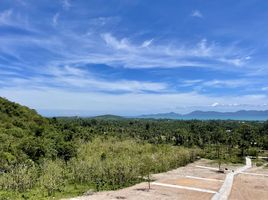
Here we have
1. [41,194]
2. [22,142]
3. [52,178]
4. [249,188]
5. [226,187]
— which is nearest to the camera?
[41,194]

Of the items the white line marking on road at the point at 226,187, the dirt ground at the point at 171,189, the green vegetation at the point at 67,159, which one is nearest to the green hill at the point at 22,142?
the green vegetation at the point at 67,159

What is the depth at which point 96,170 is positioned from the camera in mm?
37031

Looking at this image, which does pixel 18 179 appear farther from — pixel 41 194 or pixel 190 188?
pixel 190 188

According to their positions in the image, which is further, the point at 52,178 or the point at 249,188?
the point at 249,188

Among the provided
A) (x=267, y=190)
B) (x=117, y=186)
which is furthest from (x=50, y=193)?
(x=267, y=190)

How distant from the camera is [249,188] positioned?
113 feet

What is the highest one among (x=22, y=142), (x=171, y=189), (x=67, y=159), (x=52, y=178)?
(x=22, y=142)

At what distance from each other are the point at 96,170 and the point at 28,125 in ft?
82.6

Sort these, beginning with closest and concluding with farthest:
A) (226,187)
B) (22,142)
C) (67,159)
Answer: (226,187), (22,142), (67,159)

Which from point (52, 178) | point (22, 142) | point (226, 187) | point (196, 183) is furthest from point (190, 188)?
point (22, 142)

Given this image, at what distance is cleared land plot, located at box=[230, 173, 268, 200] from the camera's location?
30.4m

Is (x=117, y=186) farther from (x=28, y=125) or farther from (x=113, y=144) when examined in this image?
(x=28, y=125)

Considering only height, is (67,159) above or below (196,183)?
above

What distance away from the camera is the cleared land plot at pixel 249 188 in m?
30.4
